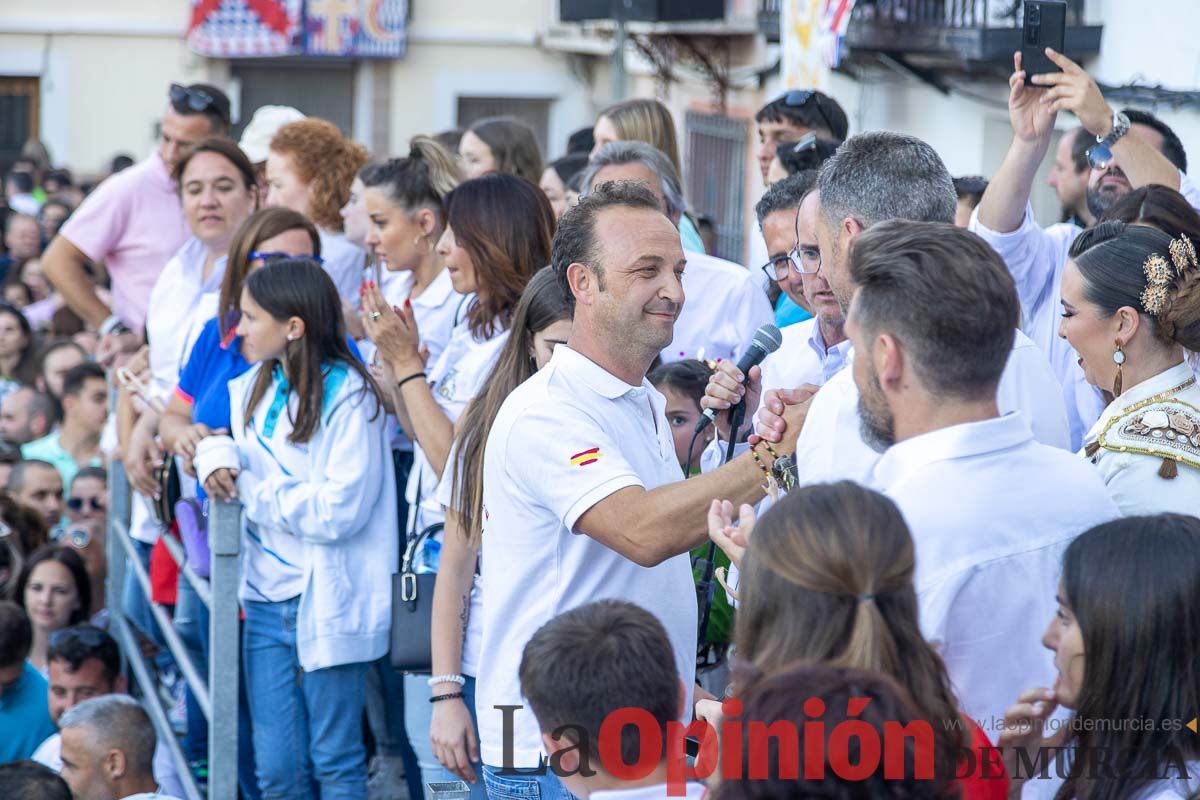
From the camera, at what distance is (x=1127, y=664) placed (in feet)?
7.04

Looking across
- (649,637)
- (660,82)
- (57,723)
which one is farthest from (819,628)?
(660,82)

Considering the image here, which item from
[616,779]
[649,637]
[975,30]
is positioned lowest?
[616,779]

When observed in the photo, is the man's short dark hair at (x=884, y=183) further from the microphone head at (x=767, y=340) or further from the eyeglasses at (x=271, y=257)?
the eyeglasses at (x=271, y=257)

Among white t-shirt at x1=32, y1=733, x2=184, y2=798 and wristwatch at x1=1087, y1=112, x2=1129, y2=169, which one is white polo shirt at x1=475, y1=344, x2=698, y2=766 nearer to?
wristwatch at x1=1087, y1=112, x2=1129, y2=169

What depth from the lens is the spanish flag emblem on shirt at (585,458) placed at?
9.21 feet

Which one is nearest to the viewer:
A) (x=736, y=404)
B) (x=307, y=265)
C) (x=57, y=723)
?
(x=736, y=404)

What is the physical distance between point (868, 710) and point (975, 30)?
758 centimetres

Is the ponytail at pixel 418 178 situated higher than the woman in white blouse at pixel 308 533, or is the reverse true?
the ponytail at pixel 418 178

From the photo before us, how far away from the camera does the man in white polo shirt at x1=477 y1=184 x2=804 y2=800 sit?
2.77 metres

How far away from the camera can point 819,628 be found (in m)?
1.96

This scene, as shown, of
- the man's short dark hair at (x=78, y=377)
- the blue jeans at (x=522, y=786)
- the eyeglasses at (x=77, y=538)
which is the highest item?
the blue jeans at (x=522, y=786)

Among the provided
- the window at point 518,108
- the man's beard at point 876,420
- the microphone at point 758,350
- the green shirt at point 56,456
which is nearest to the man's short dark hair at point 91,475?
the green shirt at point 56,456

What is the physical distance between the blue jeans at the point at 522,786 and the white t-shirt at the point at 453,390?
1062 millimetres

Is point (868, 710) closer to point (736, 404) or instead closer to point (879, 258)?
point (879, 258)
